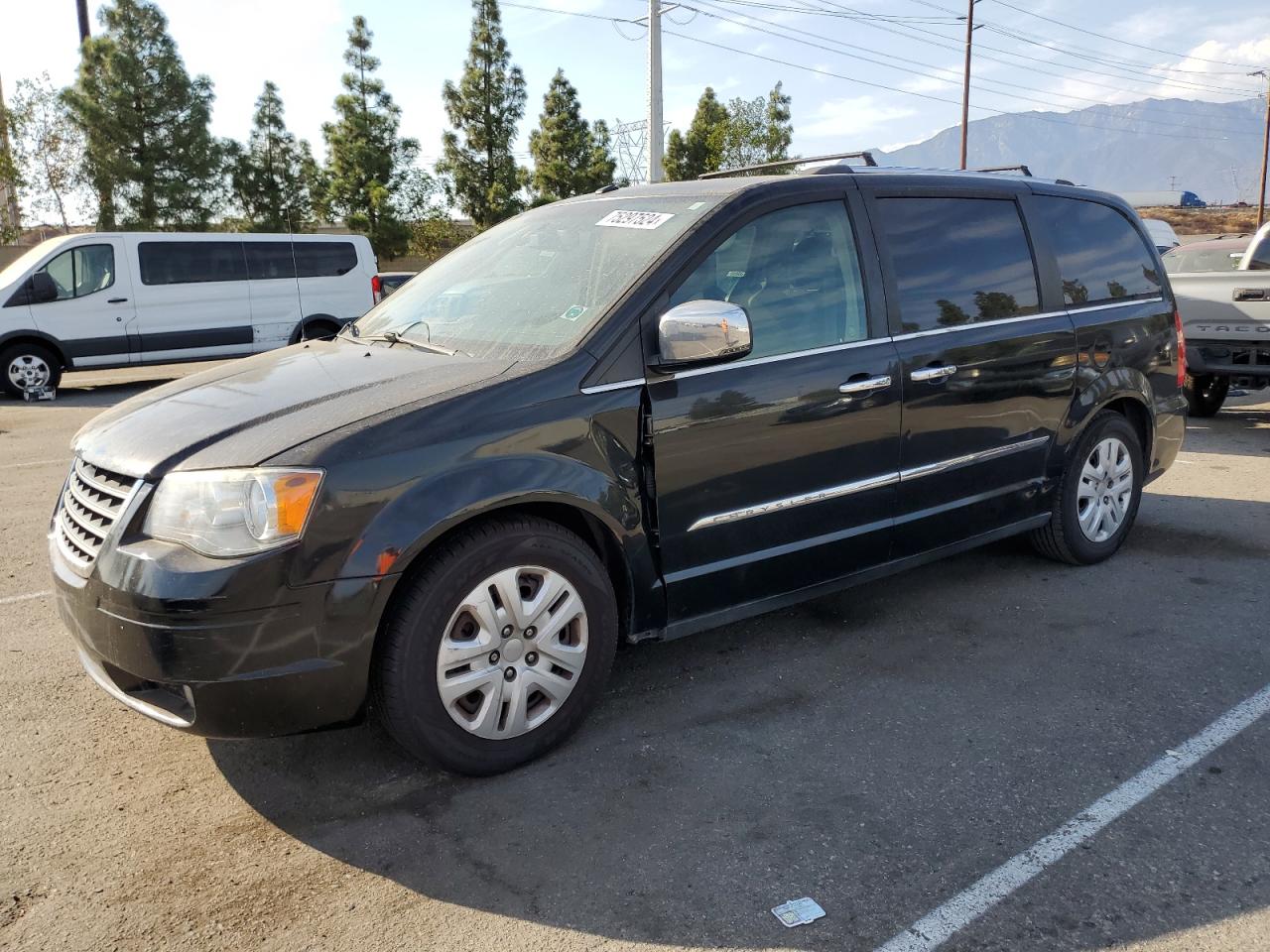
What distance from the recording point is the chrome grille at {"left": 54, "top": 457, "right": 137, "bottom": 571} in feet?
9.31

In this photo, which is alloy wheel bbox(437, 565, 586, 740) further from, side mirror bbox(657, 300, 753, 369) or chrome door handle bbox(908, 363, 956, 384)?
chrome door handle bbox(908, 363, 956, 384)

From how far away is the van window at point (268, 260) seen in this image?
1485 centimetres

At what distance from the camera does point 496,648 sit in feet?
9.77

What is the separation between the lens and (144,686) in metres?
2.80

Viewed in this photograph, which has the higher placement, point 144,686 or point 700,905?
point 144,686

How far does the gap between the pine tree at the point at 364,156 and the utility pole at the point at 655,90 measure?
12.1 m

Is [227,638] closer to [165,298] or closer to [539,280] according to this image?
[539,280]

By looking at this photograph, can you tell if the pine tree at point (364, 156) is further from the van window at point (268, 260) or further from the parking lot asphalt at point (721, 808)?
the parking lot asphalt at point (721, 808)

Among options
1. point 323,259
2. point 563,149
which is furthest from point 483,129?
point 323,259

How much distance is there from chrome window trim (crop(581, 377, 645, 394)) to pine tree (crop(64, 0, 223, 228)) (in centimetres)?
2953

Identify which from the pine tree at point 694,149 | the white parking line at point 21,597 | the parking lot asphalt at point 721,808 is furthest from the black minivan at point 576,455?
the pine tree at point 694,149

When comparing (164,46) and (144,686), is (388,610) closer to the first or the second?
(144,686)

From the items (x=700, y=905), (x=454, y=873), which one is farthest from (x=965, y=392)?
(x=454, y=873)

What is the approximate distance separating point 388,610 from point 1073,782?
2101mm
